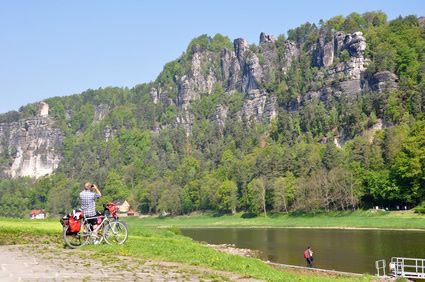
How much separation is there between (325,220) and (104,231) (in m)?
72.6

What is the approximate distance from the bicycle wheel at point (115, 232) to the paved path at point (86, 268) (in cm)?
177

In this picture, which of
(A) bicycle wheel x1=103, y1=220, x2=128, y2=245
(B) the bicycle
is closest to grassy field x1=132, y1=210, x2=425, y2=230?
(A) bicycle wheel x1=103, y1=220, x2=128, y2=245

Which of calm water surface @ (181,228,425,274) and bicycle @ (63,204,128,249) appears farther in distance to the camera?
calm water surface @ (181,228,425,274)

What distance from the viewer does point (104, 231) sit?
2097cm

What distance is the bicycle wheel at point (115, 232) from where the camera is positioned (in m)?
21.0

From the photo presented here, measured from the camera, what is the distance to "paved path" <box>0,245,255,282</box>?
47.2ft

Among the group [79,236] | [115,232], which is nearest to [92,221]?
[79,236]

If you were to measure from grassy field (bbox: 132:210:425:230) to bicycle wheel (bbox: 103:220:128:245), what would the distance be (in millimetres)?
56202

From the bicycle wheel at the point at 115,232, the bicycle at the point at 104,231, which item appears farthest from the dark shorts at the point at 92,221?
Result: the bicycle wheel at the point at 115,232

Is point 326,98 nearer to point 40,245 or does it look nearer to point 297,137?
point 297,137

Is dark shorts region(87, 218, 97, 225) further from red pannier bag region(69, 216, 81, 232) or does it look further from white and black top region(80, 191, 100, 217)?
red pannier bag region(69, 216, 81, 232)

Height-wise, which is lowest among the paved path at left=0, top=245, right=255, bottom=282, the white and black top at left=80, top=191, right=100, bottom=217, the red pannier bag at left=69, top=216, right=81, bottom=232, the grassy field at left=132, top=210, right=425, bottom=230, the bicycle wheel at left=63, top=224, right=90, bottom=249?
the grassy field at left=132, top=210, right=425, bottom=230

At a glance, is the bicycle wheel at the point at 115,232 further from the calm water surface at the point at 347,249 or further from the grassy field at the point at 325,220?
the grassy field at the point at 325,220

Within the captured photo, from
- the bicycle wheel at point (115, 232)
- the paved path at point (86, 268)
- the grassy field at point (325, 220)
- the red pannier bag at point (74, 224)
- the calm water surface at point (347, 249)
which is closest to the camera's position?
the paved path at point (86, 268)
